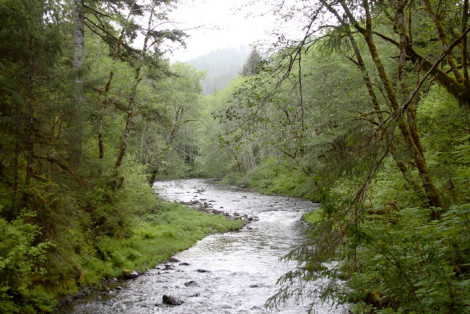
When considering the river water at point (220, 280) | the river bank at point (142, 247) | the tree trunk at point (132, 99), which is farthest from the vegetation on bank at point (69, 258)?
the tree trunk at point (132, 99)

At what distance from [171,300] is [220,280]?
6.31 ft

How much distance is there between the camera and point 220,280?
902cm

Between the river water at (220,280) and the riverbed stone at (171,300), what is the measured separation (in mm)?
136

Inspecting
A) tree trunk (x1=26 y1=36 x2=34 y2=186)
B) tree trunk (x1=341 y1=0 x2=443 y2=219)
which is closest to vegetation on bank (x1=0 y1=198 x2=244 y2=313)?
tree trunk (x1=26 y1=36 x2=34 y2=186)

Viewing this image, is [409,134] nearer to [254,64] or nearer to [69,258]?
[69,258]

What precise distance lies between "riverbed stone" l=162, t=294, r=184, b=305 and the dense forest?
224 cm

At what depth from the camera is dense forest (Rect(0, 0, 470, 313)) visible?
351 cm

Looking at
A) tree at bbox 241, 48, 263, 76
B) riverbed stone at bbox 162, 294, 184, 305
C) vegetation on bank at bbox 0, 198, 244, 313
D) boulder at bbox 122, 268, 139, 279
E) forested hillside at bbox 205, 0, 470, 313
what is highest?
tree at bbox 241, 48, 263, 76

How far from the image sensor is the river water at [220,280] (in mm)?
7125

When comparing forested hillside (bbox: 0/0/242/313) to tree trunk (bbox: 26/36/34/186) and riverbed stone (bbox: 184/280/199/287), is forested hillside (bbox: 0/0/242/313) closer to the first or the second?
tree trunk (bbox: 26/36/34/186)

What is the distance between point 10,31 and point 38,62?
2.38 ft

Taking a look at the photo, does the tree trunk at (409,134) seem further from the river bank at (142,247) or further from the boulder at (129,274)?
the boulder at (129,274)

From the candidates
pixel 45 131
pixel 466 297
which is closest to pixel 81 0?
pixel 45 131

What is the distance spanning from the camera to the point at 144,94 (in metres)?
12.1
